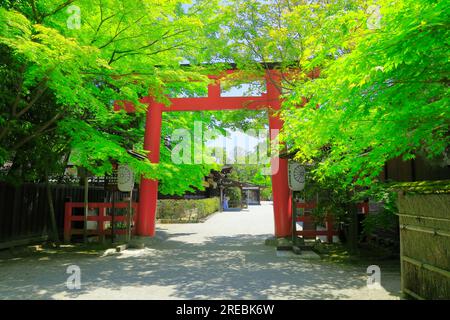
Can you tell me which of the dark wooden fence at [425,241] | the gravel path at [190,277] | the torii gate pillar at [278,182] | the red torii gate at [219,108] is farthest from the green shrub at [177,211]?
the dark wooden fence at [425,241]

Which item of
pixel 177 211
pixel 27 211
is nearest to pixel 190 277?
pixel 27 211

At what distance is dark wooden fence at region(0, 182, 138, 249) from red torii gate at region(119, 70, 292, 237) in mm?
2936

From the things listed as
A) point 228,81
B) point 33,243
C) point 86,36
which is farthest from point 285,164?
point 33,243

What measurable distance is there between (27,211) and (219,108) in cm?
762

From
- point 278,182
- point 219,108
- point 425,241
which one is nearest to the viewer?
point 425,241

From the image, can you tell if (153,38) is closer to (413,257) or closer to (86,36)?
(86,36)

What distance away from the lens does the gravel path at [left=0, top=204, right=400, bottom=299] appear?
588 cm

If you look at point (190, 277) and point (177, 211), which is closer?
point (190, 277)

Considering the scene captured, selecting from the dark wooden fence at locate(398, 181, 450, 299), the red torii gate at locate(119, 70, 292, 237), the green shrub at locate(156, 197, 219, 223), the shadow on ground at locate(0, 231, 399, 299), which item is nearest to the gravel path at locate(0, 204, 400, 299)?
the shadow on ground at locate(0, 231, 399, 299)

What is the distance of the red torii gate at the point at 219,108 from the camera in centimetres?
1341

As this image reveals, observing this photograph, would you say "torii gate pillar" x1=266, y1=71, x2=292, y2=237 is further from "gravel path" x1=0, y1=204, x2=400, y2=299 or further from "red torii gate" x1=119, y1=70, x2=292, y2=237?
"gravel path" x1=0, y1=204, x2=400, y2=299

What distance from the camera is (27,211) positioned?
459 inches

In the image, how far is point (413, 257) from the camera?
17.6ft

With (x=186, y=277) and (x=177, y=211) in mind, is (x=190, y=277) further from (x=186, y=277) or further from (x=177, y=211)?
(x=177, y=211)
